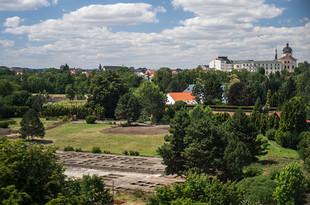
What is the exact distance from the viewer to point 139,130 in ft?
167

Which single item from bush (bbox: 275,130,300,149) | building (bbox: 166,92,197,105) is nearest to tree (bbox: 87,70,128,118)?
building (bbox: 166,92,197,105)

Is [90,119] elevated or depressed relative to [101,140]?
elevated

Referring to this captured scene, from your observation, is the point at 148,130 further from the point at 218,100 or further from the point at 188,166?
the point at 188,166

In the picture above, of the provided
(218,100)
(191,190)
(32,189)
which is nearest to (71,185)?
(32,189)

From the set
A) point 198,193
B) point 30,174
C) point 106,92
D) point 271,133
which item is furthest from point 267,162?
point 106,92

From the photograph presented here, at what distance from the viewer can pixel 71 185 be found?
51.2 ft

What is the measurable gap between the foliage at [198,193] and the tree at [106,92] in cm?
4659

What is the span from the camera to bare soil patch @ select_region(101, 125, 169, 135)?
49.3 m

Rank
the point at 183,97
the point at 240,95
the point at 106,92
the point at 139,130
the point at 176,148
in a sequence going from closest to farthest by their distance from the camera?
the point at 176,148 < the point at 139,130 < the point at 106,92 < the point at 240,95 < the point at 183,97

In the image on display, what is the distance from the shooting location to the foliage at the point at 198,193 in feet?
48.8

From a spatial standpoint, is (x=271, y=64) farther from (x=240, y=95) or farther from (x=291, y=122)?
(x=291, y=122)

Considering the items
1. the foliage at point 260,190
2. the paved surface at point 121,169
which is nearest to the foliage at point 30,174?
the paved surface at point 121,169

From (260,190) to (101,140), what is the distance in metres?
27.9

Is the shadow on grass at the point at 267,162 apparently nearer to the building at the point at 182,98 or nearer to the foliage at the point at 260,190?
the foliage at the point at 260,190
